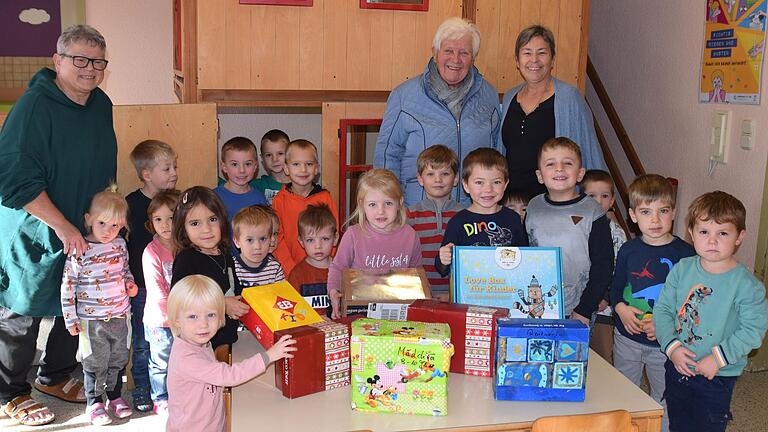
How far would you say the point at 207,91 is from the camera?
4.20 m

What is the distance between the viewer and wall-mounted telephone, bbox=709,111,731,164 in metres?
4.27

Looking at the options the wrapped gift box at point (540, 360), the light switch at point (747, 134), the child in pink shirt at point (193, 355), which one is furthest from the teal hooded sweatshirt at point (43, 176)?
the light switch at point (747, 134)

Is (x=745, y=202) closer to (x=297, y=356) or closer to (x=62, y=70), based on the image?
(x=297, y=356)

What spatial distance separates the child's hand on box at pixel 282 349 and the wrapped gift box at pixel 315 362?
0.05 feet

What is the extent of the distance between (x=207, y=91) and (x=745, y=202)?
3092 millimetres

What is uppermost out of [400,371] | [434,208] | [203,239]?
[434,208]

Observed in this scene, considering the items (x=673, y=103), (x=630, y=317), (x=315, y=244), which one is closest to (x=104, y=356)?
(x=315, y=244)

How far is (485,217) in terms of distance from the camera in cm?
297

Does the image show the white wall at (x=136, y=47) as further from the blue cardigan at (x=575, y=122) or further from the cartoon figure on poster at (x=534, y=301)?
the cartoon figure on poster at (x=534, y=301)

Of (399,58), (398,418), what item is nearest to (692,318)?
(398,418)

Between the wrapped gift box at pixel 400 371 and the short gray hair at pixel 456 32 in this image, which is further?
the short gray hair at pixel 456 32

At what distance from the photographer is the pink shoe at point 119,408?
11.1 ft

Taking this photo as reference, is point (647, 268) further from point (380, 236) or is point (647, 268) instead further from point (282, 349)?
point (282, 349)

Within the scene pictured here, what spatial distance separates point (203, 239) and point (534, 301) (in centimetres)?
131
